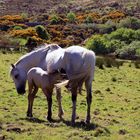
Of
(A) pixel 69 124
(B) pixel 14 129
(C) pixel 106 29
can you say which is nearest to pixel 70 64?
(A) pixel 69 124

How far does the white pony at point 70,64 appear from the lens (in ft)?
46.2

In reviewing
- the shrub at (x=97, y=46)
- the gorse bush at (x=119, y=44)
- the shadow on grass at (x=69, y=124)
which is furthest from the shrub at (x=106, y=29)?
the shadow on grass at (x=69, y=124)

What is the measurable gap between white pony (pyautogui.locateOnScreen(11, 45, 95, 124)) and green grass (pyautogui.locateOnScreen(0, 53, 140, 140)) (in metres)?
1.02

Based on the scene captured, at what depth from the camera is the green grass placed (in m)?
12.8

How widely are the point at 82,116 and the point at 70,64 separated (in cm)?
328

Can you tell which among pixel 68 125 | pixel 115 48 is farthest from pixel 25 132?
pixel 115 48

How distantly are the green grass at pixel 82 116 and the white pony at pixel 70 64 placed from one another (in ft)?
3.34

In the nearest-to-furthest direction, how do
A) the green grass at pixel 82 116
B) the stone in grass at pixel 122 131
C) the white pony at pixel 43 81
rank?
1. the green grass at pixel 82 116
2. the stone in grass at pixel 122 131
3. the white pony at pixel 43 81

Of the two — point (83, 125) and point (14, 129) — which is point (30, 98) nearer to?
point (83, 125)

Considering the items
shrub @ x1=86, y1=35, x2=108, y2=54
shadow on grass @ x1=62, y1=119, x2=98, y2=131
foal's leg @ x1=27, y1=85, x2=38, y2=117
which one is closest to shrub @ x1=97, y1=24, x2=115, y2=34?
shrub @ x1=86, y1=35, x2=108, y2=54

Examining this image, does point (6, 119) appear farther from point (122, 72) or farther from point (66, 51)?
point (122, 72)

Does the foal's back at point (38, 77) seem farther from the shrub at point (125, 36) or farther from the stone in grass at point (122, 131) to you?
the shrub at point (125, 36)

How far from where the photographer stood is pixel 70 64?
46.6 ft

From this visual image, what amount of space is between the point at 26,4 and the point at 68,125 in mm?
188682
